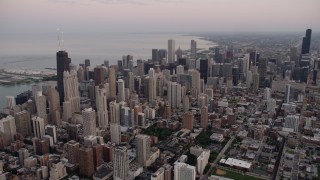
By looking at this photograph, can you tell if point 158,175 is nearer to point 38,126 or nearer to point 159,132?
point 159,132

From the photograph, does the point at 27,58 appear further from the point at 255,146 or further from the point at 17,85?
the point at 255,146

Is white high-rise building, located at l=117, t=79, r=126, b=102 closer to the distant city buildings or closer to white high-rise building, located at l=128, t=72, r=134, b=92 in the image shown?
the distant city buildings

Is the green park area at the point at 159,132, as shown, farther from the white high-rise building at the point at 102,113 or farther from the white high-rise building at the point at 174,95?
the white high-rise building at the point at 174,95

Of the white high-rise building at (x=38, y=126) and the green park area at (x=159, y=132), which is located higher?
the white high-rise building at (x=38, y=126)

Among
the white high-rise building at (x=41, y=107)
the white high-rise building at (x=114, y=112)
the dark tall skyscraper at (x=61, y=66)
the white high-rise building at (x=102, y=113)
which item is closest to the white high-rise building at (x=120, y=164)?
the white high-rise building at (x=102, y=113)

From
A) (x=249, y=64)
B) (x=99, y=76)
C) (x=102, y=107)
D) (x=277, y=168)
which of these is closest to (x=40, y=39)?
(x=99, y=76)

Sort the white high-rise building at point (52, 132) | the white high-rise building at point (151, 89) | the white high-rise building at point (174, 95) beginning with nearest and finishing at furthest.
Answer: the white high-rise building at point (52, 132) < the white high-rise building at point (174, 95) < the white high-rise building at point (151, 89)
